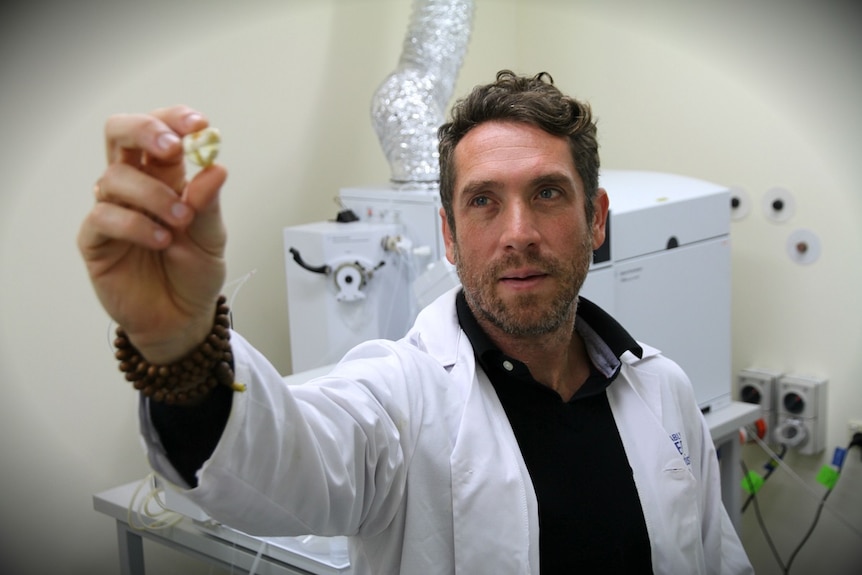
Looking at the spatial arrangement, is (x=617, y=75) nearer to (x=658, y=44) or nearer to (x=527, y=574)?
(x=658, y=44)

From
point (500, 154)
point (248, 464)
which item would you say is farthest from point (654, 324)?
point (248, 464)

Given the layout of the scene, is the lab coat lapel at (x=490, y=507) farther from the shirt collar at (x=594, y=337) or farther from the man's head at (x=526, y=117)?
the man's head at (x=526, y=117)

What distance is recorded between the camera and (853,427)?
2385mm

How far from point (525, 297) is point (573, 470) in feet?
0.73

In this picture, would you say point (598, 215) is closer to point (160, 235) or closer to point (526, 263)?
point (526, 263)

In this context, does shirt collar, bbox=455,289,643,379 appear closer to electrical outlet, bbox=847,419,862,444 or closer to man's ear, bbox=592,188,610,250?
man's ear, bbox=592,188,610,250

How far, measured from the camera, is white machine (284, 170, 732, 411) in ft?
6.35

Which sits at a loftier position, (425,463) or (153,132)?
(153,132)

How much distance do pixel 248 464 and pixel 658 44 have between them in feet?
7.21

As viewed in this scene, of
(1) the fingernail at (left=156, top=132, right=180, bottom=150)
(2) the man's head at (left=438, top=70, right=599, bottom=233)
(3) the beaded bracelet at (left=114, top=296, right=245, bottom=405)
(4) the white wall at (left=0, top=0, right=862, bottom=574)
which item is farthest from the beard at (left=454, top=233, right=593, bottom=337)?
(4) the white wall at (left=0, top=0, right=862, bottom=574)

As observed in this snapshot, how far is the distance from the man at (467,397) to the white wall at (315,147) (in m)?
1.03

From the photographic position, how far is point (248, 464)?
774 millimetres

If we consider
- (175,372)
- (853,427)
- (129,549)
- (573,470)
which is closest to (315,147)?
(129,549)

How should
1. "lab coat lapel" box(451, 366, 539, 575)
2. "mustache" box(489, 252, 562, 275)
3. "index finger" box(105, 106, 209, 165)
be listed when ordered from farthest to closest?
1. "mustache" box(489, 252, 562, 275)
2. "lab coat lapel" box(451, 366, 539, 575)
3. "index finger" box(105, 106, 209, 165)
